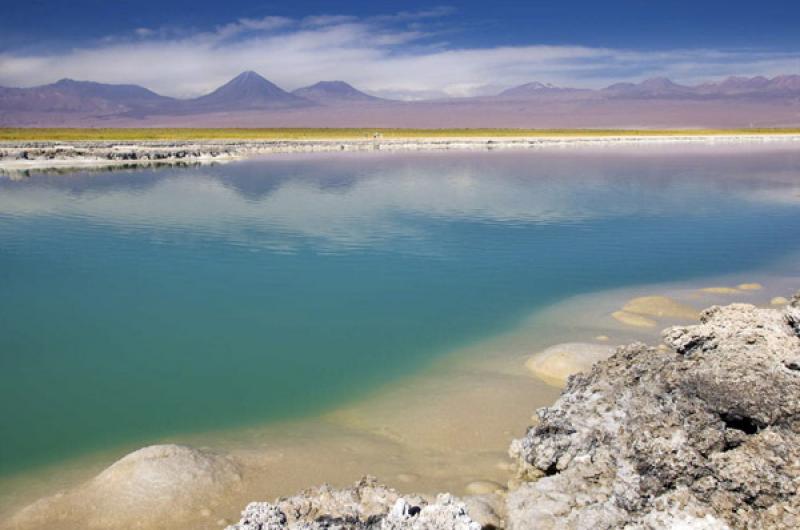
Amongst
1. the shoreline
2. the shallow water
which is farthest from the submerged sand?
the shoreline

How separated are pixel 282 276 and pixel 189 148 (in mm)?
47152

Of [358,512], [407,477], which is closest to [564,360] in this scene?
[407,477]

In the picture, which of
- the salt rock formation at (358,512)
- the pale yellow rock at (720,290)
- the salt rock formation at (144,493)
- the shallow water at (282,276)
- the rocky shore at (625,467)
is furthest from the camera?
the pale yellow rock at (720,290)

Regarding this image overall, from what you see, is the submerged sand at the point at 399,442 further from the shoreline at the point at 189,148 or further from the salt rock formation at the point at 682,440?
the shoreline at the point at 189,148

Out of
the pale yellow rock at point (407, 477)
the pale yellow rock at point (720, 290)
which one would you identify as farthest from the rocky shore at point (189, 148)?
the pale yellow rock at point (407, 477)

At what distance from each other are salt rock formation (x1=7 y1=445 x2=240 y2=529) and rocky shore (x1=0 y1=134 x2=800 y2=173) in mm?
42283

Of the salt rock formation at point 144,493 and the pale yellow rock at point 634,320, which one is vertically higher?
the pale yellow rock at point 634,320

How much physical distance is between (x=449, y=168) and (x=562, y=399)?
128 feet

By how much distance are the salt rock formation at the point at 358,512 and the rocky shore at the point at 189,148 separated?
147ft

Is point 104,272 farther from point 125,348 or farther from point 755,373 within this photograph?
point 755,373

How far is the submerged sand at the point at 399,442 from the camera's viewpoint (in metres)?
6.27

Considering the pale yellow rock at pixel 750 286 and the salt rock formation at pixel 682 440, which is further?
the pale yellow rock at pixel 750 286

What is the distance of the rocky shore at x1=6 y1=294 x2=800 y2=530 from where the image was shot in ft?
14.9

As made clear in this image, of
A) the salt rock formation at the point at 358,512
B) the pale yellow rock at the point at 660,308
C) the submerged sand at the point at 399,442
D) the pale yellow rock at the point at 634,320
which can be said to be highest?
the salt rock formation at the point at 358,512
